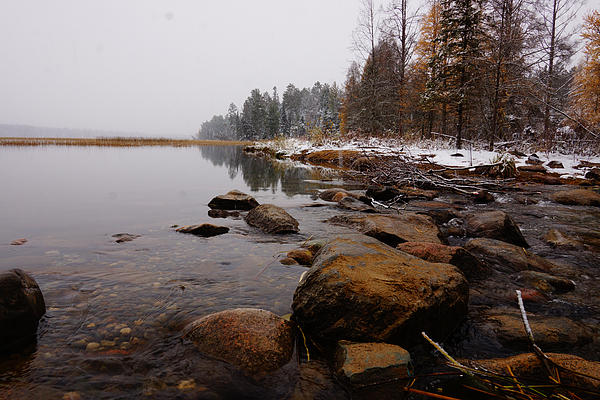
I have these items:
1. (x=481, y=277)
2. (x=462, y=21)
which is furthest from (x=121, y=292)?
(x=462, y=21)

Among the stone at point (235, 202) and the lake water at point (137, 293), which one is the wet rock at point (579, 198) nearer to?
the lake water at point (137, 293)

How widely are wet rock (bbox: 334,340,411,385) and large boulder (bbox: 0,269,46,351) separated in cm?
269

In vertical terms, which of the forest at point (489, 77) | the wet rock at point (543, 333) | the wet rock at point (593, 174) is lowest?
the wet rock at point (543, 333)

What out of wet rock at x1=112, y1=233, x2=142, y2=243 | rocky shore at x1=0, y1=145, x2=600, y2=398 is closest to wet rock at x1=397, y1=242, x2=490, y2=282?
rocky shore at x1=0, y1=145, x2=600, y2=398

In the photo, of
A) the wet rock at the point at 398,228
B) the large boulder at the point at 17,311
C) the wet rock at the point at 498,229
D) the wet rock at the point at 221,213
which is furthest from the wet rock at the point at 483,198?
the large boulder at the point at 17,311

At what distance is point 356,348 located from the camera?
2.29 m

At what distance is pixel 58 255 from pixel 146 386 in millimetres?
3513

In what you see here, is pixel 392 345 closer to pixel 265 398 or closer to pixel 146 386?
pixel 265 398

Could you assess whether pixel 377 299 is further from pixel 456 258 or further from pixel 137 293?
pixel 137 293

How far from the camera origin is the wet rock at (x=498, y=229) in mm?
5027

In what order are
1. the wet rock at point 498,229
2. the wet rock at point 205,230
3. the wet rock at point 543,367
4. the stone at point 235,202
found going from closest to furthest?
the wet rock at point 543,367 < the wet rock at point 498,229 < the wet rock at point 205,230 < the stone at point 235,202

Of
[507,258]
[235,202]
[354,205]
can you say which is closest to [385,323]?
[507,258]

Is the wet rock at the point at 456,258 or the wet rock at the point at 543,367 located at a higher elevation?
the wet rock at the point at 456,258

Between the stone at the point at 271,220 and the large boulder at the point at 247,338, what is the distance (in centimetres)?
307
